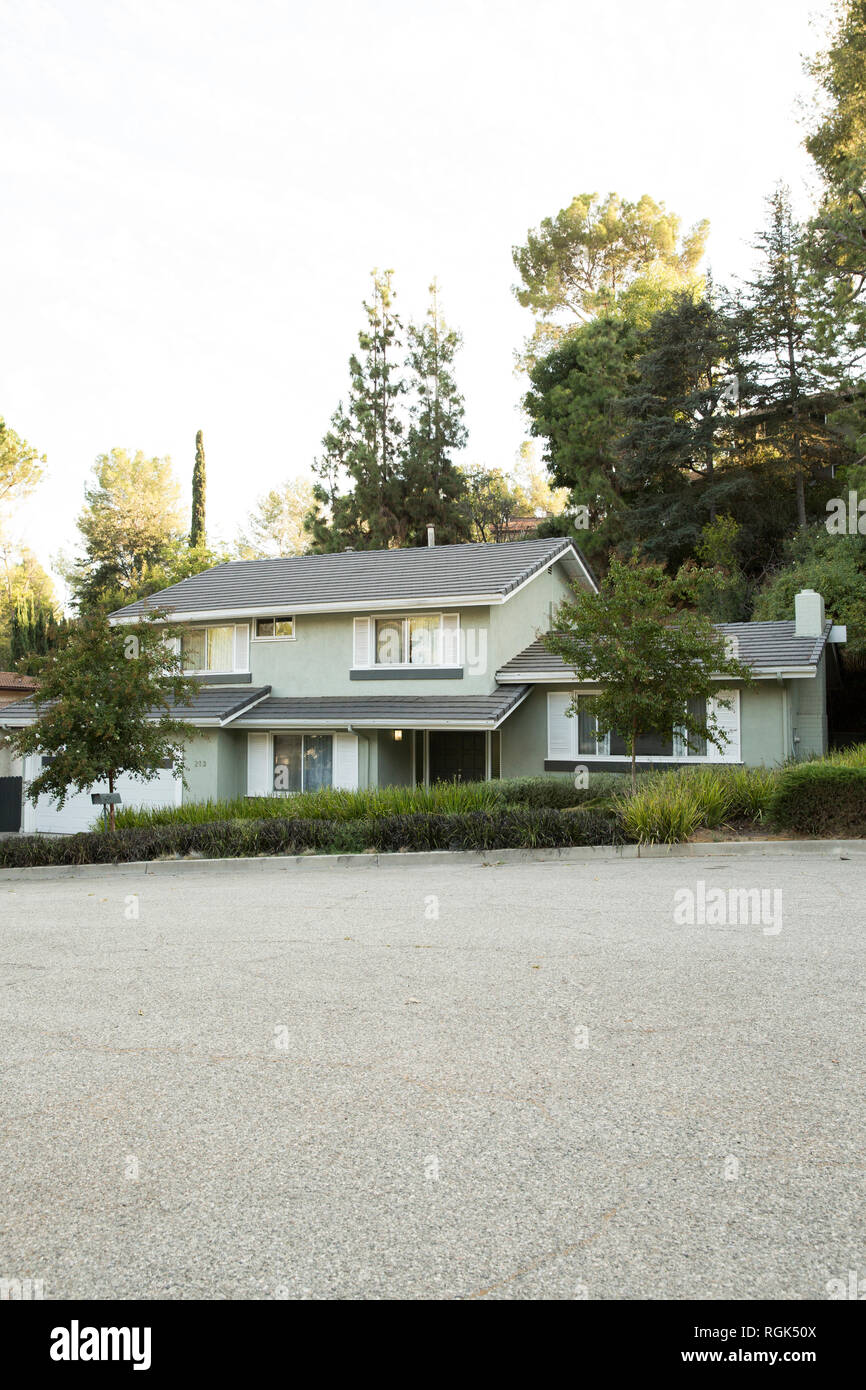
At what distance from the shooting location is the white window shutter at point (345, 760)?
76.3 feet

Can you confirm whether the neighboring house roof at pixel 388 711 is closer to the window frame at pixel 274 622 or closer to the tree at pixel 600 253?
the window frame at pixel 274 622

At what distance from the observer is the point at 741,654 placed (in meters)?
20.2

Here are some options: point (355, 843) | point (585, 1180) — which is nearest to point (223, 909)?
point (355, 843)

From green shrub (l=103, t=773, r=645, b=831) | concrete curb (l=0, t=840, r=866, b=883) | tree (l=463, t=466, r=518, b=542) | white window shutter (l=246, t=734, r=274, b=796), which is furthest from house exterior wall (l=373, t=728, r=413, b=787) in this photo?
tree (l=463, t=466, r=518, b=542)

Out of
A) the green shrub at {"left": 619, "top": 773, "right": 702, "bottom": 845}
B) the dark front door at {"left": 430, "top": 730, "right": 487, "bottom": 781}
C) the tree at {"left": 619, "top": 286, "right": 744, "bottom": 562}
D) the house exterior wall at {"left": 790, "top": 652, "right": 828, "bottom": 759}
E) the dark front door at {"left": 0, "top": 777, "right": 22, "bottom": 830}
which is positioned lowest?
the dark front door at {"left": 0, "top": 777, "right": 22, "bottom": 830}

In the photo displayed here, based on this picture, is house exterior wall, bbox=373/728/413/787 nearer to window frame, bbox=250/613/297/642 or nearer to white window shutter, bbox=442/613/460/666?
white window shutter, bbox=442/613/460/666

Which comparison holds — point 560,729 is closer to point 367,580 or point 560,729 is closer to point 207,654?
point 367,580

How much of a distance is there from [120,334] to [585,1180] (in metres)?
31.3

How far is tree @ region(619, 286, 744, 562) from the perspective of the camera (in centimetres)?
3406

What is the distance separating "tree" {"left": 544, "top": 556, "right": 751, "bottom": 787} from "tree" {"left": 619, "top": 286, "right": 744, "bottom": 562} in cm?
1852

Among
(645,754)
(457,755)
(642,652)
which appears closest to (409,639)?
(457,755)

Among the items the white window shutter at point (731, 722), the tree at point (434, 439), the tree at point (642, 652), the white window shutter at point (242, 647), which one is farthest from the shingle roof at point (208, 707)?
the tree at point (434, 439)

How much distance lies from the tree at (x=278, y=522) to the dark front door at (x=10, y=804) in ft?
118
